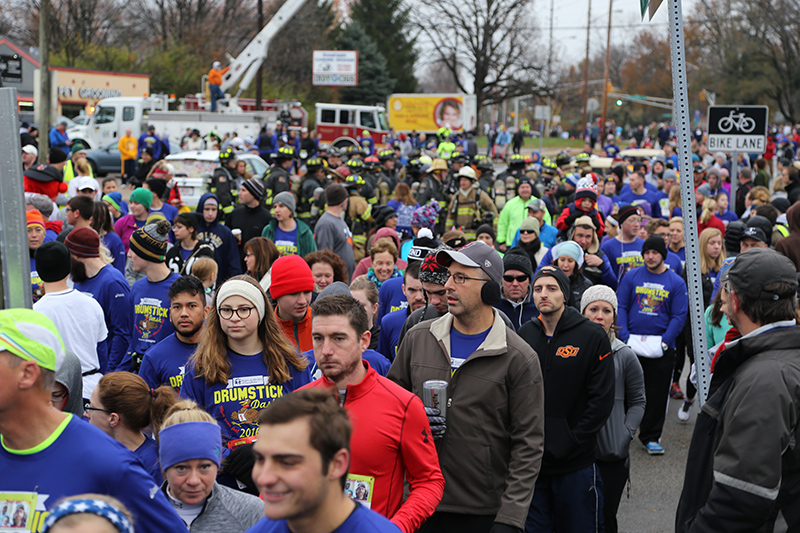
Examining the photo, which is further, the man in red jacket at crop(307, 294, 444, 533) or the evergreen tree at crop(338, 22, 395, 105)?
the evergreen tree at crop(338, 22, 395, 105)

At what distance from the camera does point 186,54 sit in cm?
5262

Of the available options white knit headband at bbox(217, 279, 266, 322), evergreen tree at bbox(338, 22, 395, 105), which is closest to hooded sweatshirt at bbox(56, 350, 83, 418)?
white knit headband at bbox(217, 279, 266, 322)

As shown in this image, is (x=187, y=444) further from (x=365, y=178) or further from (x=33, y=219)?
(x=365, y=178)

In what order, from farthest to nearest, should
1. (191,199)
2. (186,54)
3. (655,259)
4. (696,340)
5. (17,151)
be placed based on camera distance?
(186,54)
(191,199)
(655,259)
(696,340)
(17,151)

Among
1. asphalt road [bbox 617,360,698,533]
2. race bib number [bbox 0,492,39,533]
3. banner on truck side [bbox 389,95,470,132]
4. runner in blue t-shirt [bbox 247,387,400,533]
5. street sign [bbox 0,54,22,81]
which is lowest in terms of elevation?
asphalt road [bbox 617,360,698,533]

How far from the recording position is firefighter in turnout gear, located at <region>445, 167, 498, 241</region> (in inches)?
490

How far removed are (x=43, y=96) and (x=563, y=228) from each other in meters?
13.4

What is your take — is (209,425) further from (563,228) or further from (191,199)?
(191,199)

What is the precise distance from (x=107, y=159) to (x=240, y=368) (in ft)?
91.1

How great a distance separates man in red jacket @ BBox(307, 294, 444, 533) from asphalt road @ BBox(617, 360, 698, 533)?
3.44 metres

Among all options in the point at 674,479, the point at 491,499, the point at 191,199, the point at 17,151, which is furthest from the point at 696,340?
the point at 191,199

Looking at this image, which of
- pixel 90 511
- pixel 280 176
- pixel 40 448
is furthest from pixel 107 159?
pixel 90 511

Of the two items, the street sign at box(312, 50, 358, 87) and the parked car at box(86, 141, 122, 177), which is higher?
the street sign at box(312, 50, 358, 87)

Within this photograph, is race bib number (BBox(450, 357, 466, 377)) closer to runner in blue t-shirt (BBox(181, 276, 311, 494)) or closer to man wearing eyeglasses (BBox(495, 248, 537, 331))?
runner in blue t-shirt (BBox(181, 276, 311, 494))
